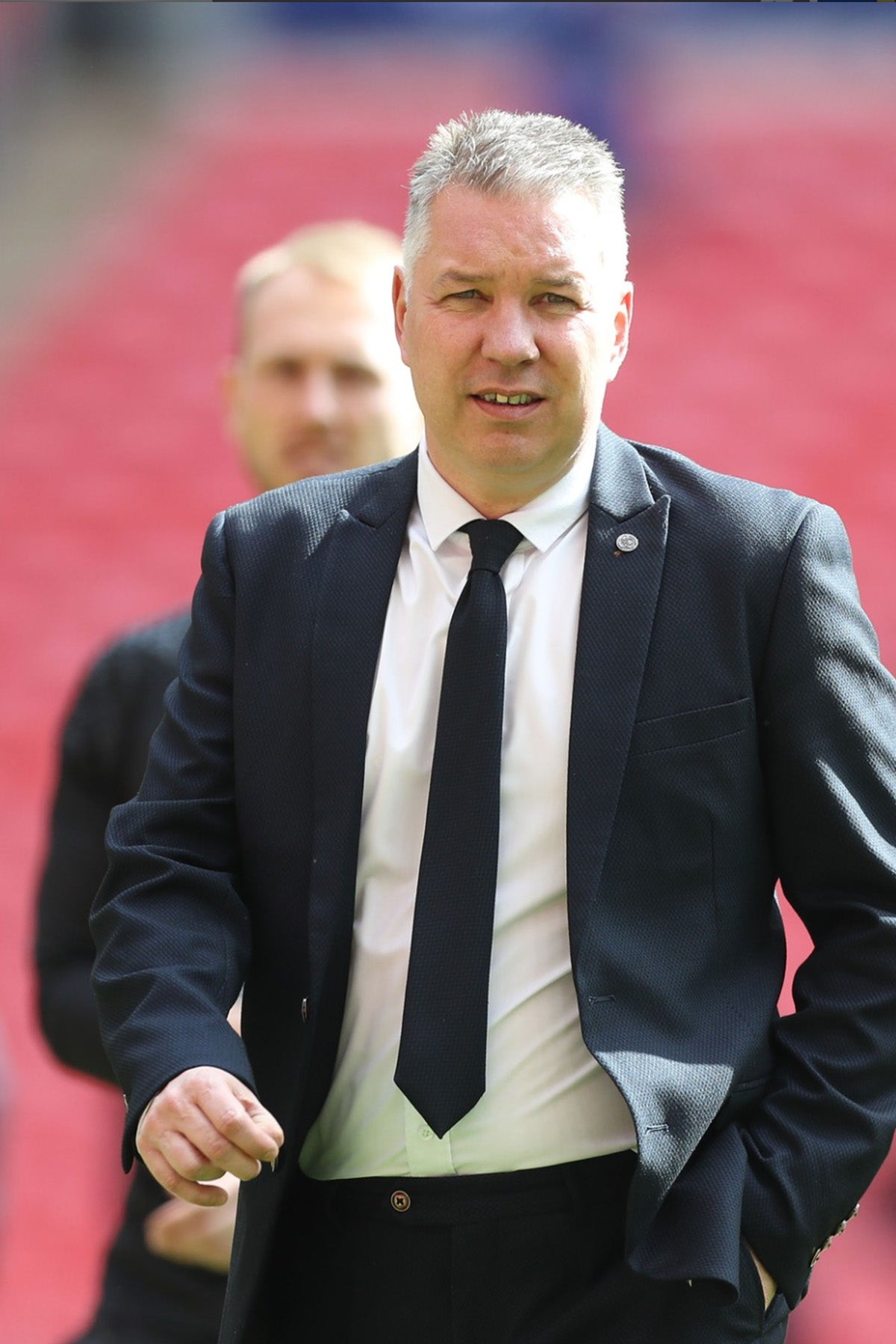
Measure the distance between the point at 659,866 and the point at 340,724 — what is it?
29cm

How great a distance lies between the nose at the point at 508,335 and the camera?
1.62 m

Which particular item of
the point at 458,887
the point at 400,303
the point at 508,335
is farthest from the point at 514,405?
the point at 458,887

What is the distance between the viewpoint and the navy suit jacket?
158 cm

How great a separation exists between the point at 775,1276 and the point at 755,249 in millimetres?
5577

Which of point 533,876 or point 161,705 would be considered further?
point 161,705

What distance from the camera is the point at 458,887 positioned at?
1601 millimetres

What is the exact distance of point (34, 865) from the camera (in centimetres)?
584

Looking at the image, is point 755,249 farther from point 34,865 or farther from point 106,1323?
point 106,1323

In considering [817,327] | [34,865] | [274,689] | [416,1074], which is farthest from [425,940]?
[817,327]

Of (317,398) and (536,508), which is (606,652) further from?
(317,398)

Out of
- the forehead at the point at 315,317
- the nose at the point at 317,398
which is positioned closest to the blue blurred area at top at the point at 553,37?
the forehead at the point at 315,317

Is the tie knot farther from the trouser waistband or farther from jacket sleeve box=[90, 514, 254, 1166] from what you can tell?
the trouser waistband

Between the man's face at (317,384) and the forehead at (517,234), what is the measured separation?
2.61ft

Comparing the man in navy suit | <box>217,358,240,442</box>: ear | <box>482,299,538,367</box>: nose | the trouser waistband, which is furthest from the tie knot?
<box>217,358,240,442</box>: ear
